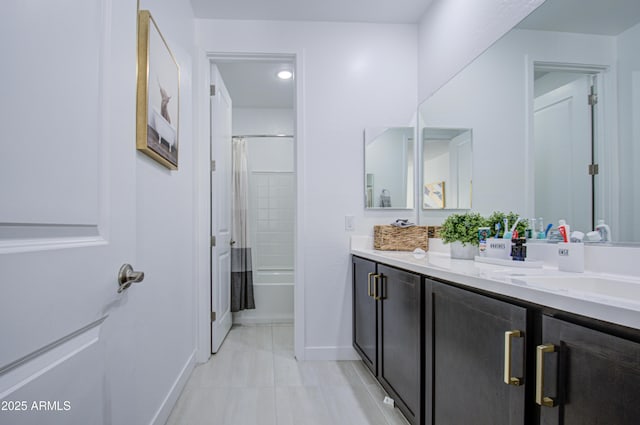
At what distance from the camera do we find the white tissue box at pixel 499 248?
145 centimetres

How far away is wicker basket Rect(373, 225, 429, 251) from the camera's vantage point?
93.7 inches

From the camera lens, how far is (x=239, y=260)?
350cm

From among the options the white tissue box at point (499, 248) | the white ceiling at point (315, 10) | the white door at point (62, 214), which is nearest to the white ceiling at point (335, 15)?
the white ceiling at point (315, 10)

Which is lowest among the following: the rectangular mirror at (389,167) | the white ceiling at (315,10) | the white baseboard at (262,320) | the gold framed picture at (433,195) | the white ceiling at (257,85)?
the white baseboard at (262,320)

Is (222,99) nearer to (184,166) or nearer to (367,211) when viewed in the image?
(184,166)

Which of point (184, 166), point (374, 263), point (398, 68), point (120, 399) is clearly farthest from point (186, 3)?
point (120, 399)

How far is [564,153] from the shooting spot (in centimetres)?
130

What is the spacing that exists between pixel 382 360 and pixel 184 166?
1671 millimetres

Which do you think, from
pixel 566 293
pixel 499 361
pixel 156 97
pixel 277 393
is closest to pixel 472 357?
pixel 499 361

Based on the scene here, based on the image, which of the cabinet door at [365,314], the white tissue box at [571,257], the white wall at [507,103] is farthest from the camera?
the cabinet door at [365,314]

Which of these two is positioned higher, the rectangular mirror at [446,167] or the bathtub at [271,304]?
the rectangular mirror at [446,167]

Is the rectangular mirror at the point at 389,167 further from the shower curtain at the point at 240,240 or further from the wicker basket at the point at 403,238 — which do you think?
the shower curtain at the point at 240,240

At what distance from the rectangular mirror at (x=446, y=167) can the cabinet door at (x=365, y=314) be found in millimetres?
671

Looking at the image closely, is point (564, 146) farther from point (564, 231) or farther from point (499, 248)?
point (499, 248)
